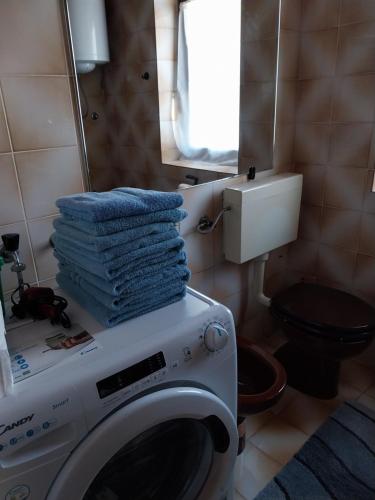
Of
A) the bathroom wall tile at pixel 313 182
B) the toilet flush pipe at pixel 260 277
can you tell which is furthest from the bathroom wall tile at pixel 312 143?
the toilet flush pipe at pixel 260 277

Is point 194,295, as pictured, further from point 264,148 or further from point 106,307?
point 264,148

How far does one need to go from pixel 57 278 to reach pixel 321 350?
3.40 feet

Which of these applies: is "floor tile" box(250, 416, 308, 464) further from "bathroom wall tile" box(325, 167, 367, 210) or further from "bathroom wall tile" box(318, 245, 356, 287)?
"bathroom wall tile" box(325, 167, 367, 210)

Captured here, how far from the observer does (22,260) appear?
3.29ft

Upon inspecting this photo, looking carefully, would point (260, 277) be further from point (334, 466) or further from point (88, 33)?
point (88, 33)

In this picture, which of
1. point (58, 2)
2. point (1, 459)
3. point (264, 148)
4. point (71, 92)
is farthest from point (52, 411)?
point (264, 148)

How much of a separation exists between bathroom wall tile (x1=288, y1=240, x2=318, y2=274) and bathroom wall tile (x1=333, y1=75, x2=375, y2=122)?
60cm

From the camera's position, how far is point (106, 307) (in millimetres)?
816

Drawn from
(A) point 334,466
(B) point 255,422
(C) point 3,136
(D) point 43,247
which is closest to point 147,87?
(C) point 3,136

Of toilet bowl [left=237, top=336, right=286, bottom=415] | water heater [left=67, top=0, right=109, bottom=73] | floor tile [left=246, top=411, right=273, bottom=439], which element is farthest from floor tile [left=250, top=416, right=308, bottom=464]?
water heater [left=67, top=0, right=109, bottom=73]

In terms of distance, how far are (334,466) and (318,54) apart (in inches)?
64.0

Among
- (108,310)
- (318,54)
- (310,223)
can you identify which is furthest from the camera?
(310,223)

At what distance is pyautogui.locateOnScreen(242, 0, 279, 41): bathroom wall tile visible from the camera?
1494mm

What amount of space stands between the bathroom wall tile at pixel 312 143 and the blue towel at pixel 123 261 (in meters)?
1.08
